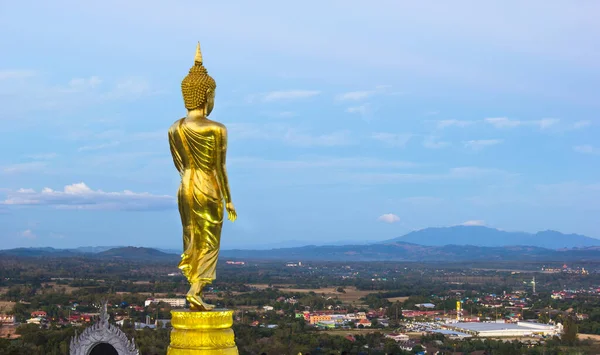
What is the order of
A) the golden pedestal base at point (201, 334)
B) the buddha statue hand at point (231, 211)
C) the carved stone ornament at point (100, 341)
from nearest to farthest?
the golden pedestal base at point (201, 334) → the buddha statue hand at point (231, 211) → the carved stone ornament at point (100, 341)

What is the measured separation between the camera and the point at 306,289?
130500 millimetres

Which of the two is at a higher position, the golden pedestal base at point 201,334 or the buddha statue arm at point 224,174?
the buddha statue arm at point 224,174

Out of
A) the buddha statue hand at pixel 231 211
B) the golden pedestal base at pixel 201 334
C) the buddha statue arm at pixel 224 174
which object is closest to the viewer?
the golden pedestal base at pixel 201 334

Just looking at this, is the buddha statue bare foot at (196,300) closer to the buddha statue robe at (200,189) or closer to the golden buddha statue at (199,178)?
the golden buddha statue at (199,178)

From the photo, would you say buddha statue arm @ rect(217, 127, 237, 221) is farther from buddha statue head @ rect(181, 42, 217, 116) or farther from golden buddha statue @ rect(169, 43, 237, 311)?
buddha statue head @ rect(181, 42, 217, 116)

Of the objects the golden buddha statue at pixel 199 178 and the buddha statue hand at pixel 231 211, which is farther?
the buddha statue hand at pixel 231 211

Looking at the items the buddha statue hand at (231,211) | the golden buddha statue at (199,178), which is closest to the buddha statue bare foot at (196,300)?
the golden buddha statue at (199,178)

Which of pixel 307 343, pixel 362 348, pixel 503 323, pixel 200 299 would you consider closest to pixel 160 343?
pixel 307 343

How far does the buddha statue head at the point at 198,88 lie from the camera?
36.2ft

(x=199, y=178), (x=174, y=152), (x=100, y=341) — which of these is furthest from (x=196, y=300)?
(x=100, y=341)

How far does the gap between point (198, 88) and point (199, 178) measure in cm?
102

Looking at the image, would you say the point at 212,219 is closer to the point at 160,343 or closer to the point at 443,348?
the point at 160,343

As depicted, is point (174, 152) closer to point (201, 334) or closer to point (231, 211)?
point (231, 211)

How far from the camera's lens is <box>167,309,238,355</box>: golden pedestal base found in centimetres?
1055
